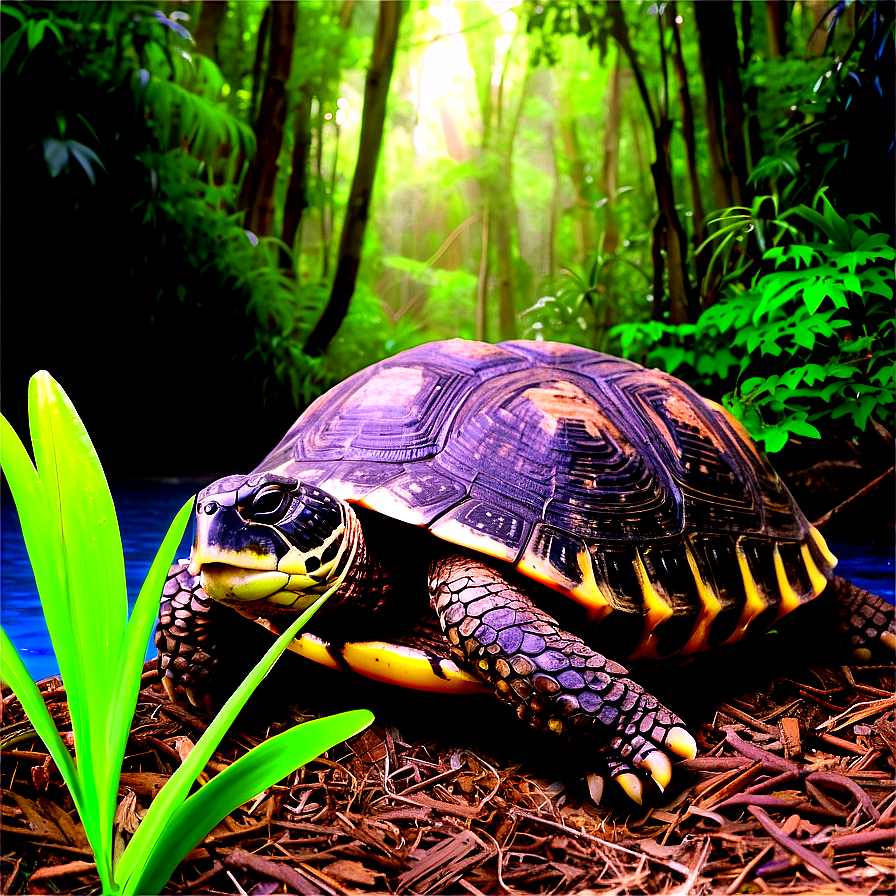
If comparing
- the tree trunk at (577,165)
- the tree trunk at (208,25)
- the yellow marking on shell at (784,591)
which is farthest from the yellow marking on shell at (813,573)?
the tree trunk at (577,165)

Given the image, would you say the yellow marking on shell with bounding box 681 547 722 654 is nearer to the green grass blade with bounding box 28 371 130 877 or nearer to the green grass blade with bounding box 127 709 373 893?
the green grass blade with bounding box 127 709 373 893

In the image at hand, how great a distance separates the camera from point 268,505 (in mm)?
1334

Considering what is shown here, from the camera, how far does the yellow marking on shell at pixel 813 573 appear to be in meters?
1.96

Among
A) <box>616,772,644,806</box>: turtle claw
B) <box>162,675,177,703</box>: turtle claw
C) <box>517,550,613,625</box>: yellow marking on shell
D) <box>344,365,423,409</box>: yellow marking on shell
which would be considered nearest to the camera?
<box>616,772,644,806</box>: turtle claw

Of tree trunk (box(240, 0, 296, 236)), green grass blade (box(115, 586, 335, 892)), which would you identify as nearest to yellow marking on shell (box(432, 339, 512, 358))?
green grass blade (box(115, 586, 335, 892))

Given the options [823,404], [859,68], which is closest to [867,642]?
[823,404]

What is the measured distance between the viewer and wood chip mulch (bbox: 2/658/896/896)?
105cm

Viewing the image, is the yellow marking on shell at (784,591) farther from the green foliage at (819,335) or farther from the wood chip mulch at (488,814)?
the green foliage at (819,335)

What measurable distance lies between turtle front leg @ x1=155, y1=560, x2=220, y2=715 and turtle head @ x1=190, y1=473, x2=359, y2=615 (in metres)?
0.29

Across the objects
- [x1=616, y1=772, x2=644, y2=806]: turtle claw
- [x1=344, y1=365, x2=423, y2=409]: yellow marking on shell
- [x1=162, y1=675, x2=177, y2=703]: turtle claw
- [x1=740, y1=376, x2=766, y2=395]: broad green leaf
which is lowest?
[x1=616, y1=772, x2=644, y2=806]: turtle claw

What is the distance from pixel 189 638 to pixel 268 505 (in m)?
0.51

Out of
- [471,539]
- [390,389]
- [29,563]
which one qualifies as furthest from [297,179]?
[471,539]

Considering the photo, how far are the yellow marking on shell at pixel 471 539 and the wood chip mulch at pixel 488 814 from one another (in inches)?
16.6

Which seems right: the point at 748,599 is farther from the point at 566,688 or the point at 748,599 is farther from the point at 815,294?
the point at 815,294
